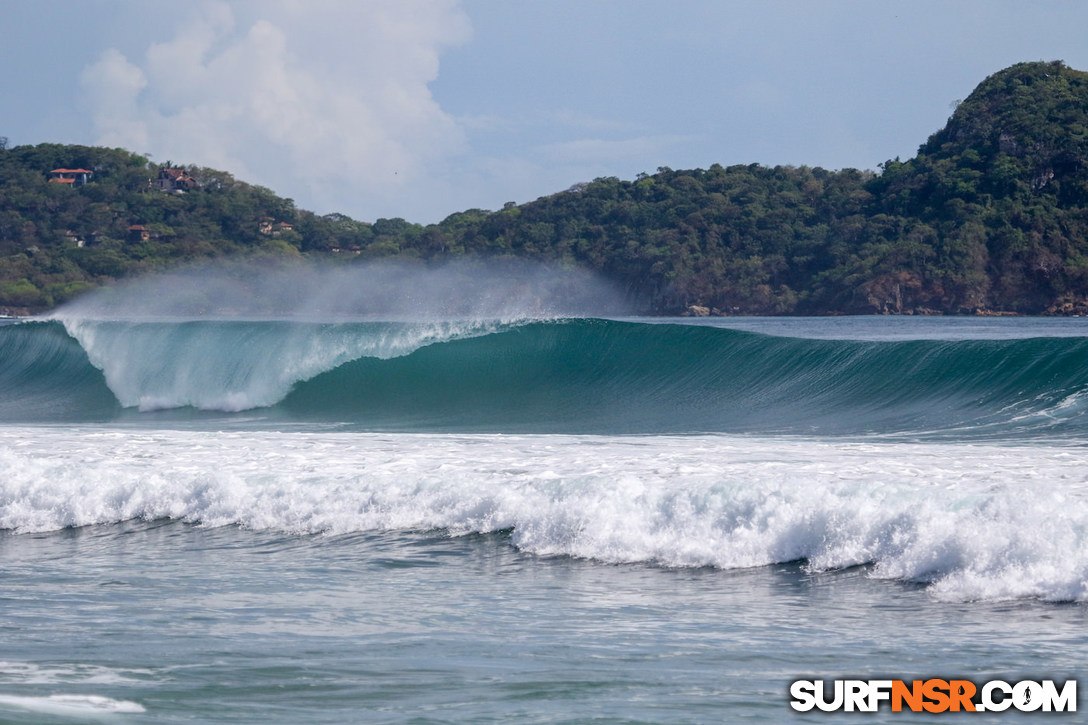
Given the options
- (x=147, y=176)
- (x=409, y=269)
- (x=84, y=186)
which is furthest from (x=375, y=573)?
(x=147, y=176)

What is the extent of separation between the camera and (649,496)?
7789 millimetres

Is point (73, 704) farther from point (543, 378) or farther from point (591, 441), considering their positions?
point (543, 378)

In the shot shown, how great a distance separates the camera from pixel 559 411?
60.8 ft

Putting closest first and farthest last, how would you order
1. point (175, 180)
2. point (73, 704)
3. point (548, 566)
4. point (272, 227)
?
point (73, 704)
point (548, 566)
point (272, 227)
point (175, 180)

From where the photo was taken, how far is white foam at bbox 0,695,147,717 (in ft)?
13.7

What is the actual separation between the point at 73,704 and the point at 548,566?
3.29m

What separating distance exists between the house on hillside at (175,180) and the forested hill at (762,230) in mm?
10434

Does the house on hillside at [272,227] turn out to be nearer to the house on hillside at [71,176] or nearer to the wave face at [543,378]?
the house on hillside at [71,176]

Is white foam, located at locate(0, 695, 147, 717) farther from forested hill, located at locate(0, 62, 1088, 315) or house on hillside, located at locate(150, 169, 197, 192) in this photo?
house on hillside, located at locate(150, 169, 197, 192)

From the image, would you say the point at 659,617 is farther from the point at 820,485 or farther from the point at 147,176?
the point at 147,176

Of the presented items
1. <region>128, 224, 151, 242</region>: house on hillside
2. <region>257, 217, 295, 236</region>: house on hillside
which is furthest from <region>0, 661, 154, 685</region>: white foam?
<region>257, 217, 295, 236</region>: house on hillside

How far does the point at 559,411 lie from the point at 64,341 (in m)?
14.1

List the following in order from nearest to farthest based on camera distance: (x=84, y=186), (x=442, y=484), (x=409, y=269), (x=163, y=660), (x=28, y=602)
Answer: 1. (x=163, y=660)
2. (x=28, y=602)
3. (x=442, y=484)
4. (x=409, y=269)
5. (x=84, y=186)

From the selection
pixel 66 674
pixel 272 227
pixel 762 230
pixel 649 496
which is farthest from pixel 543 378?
pixel 272 227
